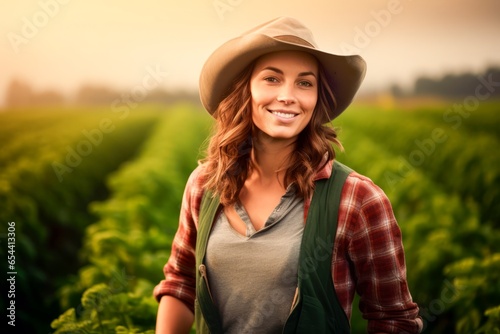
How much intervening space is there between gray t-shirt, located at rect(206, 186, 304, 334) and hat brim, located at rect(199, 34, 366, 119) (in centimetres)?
47

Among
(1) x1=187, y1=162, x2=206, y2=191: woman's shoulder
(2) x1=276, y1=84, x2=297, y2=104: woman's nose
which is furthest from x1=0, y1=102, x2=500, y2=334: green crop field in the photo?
(2) x1=276, y1=84, x2=297, y2=104: woman's nose

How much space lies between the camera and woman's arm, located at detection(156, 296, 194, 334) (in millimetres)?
2643

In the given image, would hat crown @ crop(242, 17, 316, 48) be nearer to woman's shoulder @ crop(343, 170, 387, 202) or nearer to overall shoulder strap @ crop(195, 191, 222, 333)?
woman's shoulder @ crop(343, 170, 387, 202)

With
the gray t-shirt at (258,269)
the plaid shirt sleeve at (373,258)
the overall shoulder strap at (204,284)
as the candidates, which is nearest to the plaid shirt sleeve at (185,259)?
the overall shoulder strap at (204,284)

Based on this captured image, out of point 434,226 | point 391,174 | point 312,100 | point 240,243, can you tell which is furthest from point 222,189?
point 391,174

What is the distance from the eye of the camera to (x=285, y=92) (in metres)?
2.42

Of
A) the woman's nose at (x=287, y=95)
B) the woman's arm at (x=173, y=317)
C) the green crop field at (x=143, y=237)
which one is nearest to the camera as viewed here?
the woman's nose at (x=287, y=95)

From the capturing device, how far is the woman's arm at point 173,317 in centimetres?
264

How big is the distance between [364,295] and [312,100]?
28.2 inches

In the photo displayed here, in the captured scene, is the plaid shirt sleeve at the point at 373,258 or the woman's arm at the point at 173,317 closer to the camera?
the plaid shirt sleeve at the point at 373,258

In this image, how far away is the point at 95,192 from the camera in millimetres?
10602

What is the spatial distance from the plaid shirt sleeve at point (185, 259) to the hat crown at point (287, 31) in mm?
611

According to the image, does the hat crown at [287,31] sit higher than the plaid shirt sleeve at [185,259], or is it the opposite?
the hat crown at [287,31]

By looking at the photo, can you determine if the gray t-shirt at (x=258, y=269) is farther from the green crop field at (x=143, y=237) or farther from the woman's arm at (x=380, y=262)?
the green crop field at (x=143, y=237)
